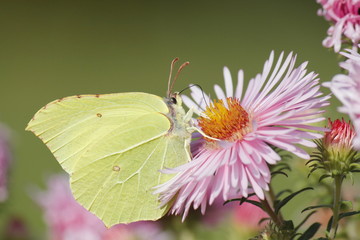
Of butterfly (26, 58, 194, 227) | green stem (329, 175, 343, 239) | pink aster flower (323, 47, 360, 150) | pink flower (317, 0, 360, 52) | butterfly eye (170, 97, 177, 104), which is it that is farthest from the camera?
butterfly eye (170, 97, 177, 104)

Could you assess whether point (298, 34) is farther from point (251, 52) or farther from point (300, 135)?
point (300, 135)

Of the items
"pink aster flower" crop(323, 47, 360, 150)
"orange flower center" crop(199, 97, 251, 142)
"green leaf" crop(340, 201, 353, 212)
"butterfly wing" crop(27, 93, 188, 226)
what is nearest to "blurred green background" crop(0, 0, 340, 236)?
"butterfly wing" crop(27, 93, 188, 226)

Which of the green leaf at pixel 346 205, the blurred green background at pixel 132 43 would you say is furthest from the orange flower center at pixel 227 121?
the blurred green background at pixel 132 43

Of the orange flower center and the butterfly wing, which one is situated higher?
the orange flower center

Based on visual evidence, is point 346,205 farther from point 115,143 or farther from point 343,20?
point 115,143

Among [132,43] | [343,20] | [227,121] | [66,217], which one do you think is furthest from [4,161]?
[132,43]

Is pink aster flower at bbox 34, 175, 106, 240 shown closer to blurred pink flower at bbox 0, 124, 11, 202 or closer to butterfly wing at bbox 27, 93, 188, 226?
blurred pink flower at bbox 0, 124, 11, 202
